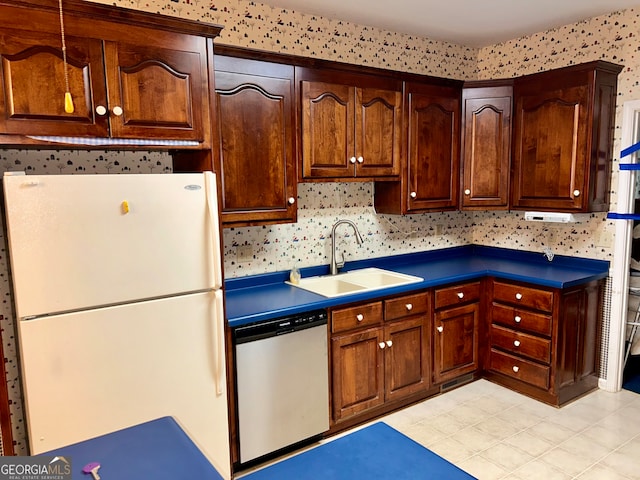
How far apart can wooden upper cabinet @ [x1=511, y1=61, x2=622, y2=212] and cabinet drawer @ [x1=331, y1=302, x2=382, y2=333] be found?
61.0 inches

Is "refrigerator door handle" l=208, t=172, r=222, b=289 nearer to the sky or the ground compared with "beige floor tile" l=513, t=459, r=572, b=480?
nearer to the sky

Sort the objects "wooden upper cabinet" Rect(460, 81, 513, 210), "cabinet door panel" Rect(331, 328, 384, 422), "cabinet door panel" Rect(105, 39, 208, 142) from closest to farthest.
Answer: "cabinet door panel" Rect(105, 39, 208, 142), "cabinet door panel" Rect(331, 328, 384, 422), "wooden upper cabinet" Rect(460, 81, 513, 210)

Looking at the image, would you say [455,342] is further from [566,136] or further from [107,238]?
[107,238]

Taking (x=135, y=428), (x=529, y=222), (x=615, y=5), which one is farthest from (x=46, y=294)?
(x=615, y=5)

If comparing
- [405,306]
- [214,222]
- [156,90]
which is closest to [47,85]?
[156,90]

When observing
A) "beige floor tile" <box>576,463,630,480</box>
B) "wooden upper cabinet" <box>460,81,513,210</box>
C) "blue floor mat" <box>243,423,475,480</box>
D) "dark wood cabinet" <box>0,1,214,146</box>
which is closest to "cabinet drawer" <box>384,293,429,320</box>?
"wooden upper cabinet" <box>460,81,513,210</box>

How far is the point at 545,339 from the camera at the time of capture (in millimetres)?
3193

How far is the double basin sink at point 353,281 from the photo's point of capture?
10.4 feet

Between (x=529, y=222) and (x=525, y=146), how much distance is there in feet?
2.30

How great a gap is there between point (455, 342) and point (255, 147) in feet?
6.76

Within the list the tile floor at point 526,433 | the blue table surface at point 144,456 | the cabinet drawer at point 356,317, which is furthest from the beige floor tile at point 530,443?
the blue table surface at point 144,456

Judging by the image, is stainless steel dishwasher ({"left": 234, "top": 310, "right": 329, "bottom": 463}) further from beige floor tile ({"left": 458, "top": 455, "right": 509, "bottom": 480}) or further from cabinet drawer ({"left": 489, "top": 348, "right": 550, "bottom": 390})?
cabinet drawer ({"left": 489, "top": 348, "right": 550, "bottom": 390})

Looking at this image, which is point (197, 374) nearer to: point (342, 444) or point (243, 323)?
point (243, 323)

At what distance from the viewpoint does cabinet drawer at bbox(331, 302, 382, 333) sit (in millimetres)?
2788
